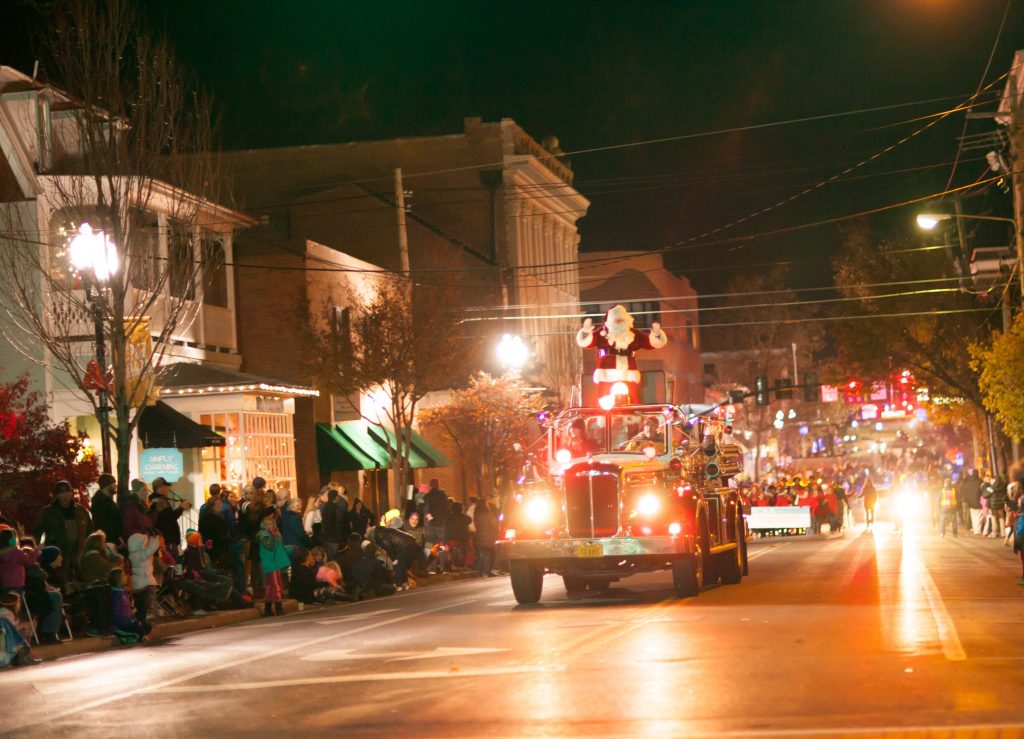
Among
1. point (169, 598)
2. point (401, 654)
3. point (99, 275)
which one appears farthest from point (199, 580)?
point (401, 654)

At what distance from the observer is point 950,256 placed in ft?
175

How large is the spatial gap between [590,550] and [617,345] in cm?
491

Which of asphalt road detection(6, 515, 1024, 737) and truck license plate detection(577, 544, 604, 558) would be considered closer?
asphalt road detection(6, 515, 1024, 737)

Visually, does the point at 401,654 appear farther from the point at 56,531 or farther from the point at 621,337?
the point at 621,337

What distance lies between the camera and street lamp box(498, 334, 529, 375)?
163ft

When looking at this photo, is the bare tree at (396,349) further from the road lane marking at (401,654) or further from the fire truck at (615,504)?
the road lane marking at (401,654)

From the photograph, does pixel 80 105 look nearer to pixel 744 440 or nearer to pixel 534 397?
pixel 534 397

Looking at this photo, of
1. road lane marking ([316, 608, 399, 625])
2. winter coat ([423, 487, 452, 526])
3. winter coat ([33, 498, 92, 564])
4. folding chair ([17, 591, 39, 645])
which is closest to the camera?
folding chair ([17, 591, 39, 645])

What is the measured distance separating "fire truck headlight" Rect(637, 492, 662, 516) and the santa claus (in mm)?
3581

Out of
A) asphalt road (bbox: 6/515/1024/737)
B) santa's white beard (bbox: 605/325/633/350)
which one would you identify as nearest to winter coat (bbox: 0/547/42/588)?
asphalt road (bbox: 6/515/1024/737)

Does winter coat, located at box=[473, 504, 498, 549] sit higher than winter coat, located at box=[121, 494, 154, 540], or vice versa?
winter coat, located at box=[121, 494, 154, 540]

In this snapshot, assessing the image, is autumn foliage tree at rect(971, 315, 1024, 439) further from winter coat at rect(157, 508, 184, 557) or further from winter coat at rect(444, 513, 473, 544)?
Result: winter coat at rect(157, 508, 184, 557)

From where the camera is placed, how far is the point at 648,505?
21062 mm

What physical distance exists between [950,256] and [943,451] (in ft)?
175
